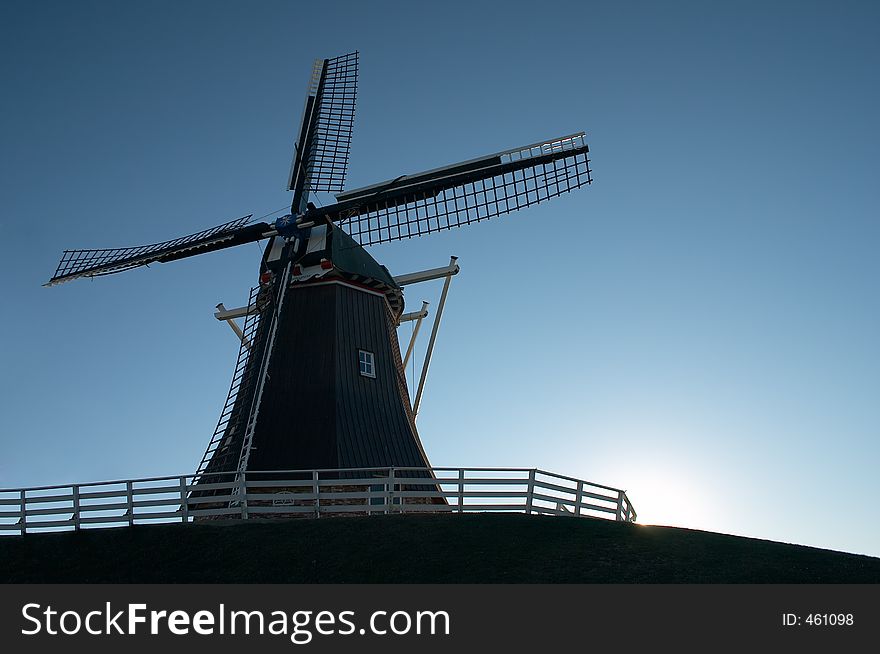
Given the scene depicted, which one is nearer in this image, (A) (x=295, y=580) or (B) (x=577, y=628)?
(B) (x=577, y=628)

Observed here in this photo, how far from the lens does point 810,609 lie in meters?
13.5

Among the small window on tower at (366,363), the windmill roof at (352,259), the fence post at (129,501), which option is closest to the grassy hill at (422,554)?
the fence post at (129,501)

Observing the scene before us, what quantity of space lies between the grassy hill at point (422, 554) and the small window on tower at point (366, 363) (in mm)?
5870

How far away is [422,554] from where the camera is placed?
56.1 ft

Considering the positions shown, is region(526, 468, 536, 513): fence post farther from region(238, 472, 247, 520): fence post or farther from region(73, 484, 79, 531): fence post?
region(73, 484, 79, 531): fence post

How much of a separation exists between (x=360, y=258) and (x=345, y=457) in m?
5.74

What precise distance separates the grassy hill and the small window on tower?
5870 millimetres

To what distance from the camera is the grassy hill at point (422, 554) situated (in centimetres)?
1580

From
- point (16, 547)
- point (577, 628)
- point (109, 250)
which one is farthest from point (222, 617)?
point (109, 250)

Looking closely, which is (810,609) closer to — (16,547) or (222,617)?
(222,617)

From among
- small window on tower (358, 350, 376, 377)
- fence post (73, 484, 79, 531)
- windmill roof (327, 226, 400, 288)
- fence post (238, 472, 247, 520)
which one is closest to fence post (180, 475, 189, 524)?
fence post (238, 472, 247, 520)

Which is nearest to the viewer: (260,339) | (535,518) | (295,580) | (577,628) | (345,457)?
(577,628)

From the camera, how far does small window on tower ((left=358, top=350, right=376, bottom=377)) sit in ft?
81.9

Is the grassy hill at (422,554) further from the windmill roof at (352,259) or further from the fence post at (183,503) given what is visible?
the windmill roof at (352,259)
